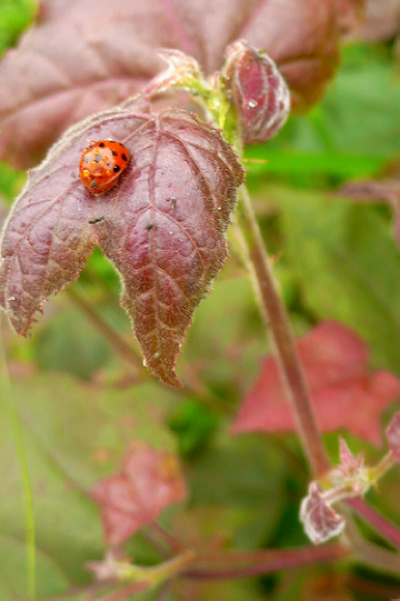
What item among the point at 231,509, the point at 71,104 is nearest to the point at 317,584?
the point at 231,509

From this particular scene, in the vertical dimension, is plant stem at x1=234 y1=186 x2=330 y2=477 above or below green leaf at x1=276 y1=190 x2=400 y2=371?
below

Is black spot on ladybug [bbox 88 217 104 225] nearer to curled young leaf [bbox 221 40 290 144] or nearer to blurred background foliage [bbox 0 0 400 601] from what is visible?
curled young leaf [bbox 221 40 290 144]

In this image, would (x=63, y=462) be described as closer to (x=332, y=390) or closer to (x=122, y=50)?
(x=332, y=390)

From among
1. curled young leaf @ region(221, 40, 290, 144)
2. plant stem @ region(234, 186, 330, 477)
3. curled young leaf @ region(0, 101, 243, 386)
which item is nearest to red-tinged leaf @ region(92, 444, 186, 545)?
plant stem @ region(234, 186, 330, 477)

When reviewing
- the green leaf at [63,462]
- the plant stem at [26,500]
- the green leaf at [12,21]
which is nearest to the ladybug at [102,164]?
the plant stem at [26,500]

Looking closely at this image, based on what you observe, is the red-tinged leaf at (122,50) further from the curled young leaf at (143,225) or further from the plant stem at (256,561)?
the plant stem at (256,561)
